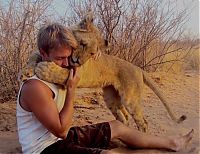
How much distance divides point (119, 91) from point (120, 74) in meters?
0.23

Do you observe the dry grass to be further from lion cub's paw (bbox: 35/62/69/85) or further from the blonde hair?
the blonde hair

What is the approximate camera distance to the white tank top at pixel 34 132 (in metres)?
4.00

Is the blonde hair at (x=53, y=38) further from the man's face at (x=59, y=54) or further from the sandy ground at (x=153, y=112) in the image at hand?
the sandy ground at (x=153, y=112)

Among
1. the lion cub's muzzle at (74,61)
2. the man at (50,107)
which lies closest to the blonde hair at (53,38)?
A: the man at (50,107)

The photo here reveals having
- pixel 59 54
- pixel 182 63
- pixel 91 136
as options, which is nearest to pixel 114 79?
pixel 91 136

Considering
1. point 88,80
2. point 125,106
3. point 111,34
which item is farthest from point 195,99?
point 88,80

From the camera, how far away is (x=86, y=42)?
17.2 feet

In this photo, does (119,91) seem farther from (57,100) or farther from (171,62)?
(171,62)

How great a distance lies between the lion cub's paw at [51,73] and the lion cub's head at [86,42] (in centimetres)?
30

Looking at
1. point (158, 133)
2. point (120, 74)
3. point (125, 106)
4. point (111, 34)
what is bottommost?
point (158, 133)

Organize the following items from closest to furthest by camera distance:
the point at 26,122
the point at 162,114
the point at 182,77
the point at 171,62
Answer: the point at 26,122 < the point at 162,114 < the point at 182,77 < the point at 171,62

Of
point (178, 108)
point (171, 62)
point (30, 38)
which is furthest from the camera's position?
point (171, 62)

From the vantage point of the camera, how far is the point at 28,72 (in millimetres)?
4648

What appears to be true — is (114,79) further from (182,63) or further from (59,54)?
(182,63)
